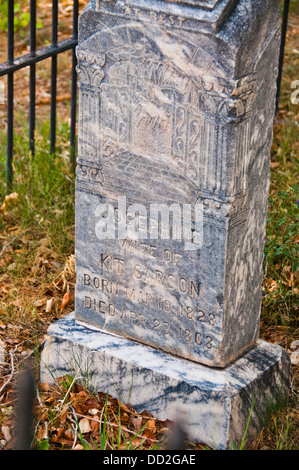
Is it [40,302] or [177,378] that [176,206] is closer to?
[177,378]

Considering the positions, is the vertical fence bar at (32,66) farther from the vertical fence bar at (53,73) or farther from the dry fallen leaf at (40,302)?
the dry fallen leaf at (40,302)

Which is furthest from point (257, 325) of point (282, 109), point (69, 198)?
point (282, 109)

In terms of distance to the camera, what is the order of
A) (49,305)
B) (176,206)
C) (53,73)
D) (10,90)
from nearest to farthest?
1. (176,206)
2. (49,305)
3. (10,90)
4. (53,73)

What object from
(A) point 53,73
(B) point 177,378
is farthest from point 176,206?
(A) point 53,73

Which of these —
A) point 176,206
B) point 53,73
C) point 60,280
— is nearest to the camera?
point 176,206

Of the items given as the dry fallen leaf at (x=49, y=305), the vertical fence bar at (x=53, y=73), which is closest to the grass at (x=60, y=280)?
the dry fallen leaf at (x=49, y=305)

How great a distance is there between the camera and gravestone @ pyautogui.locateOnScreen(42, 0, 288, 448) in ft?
8.33

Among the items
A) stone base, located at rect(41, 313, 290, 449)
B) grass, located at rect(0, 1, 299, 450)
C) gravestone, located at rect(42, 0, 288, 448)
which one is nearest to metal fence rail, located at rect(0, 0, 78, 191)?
grass, located at rect(0, 1, 299, 450)

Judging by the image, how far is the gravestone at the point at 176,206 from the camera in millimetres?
2539

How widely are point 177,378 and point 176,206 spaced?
Answer: 656mm

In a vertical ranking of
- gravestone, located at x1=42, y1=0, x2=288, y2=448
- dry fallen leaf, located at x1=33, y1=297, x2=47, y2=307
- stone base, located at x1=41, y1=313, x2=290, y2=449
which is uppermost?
gravestone, located at x1=42, y1=0, x2=288, y2=448

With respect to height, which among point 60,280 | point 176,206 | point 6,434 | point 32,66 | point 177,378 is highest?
point 32,66

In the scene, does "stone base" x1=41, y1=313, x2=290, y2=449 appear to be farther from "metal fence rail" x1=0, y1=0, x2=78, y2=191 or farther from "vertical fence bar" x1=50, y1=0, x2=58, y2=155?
"vertical fence bar" x1=50, y1=0, x2=58, y2=155

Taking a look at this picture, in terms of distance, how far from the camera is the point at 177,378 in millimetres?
2824
